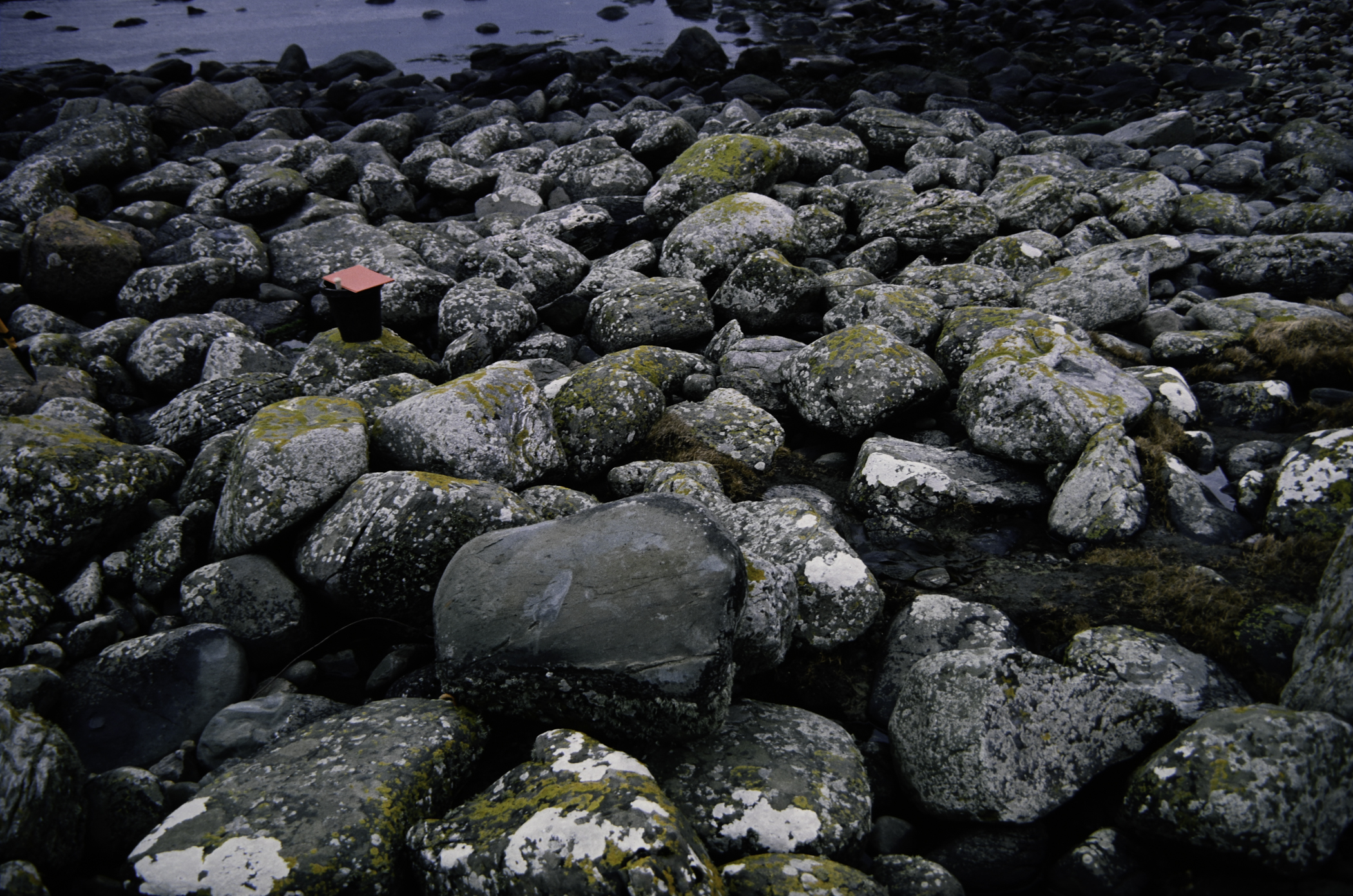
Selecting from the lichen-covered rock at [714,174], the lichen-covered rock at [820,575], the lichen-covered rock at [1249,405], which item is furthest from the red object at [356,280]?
the lichen-covered rock at [1249,405]

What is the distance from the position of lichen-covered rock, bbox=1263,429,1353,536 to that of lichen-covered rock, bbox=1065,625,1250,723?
128 cm

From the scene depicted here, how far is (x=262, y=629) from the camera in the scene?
3.88 m

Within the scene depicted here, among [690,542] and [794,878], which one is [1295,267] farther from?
[794,878]

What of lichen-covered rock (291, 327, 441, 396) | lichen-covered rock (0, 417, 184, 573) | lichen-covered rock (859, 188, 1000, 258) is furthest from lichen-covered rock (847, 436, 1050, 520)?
lichen-covered rock (0, 417, 184, 573)

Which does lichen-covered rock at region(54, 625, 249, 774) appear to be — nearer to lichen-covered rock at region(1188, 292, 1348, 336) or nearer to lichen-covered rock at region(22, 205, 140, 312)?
lichen-covered rock at region(22, 205, 140, 312)

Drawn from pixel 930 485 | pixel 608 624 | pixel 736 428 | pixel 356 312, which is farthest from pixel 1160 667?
pixel 356 312

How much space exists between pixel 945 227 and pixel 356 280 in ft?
19.3

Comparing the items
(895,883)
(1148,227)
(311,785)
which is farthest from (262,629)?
(1148,227)

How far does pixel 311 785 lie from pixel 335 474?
6.16 ft

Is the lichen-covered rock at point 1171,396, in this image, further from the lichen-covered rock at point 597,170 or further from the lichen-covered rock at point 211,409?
the lichen-covered rock at point 597,170

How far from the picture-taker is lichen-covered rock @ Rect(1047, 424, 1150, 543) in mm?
4336

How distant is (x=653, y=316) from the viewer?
6.71 meters

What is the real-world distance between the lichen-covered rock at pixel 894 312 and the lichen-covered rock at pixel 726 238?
1241 millimetres

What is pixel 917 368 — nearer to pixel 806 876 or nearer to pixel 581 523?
pixel 581 523
